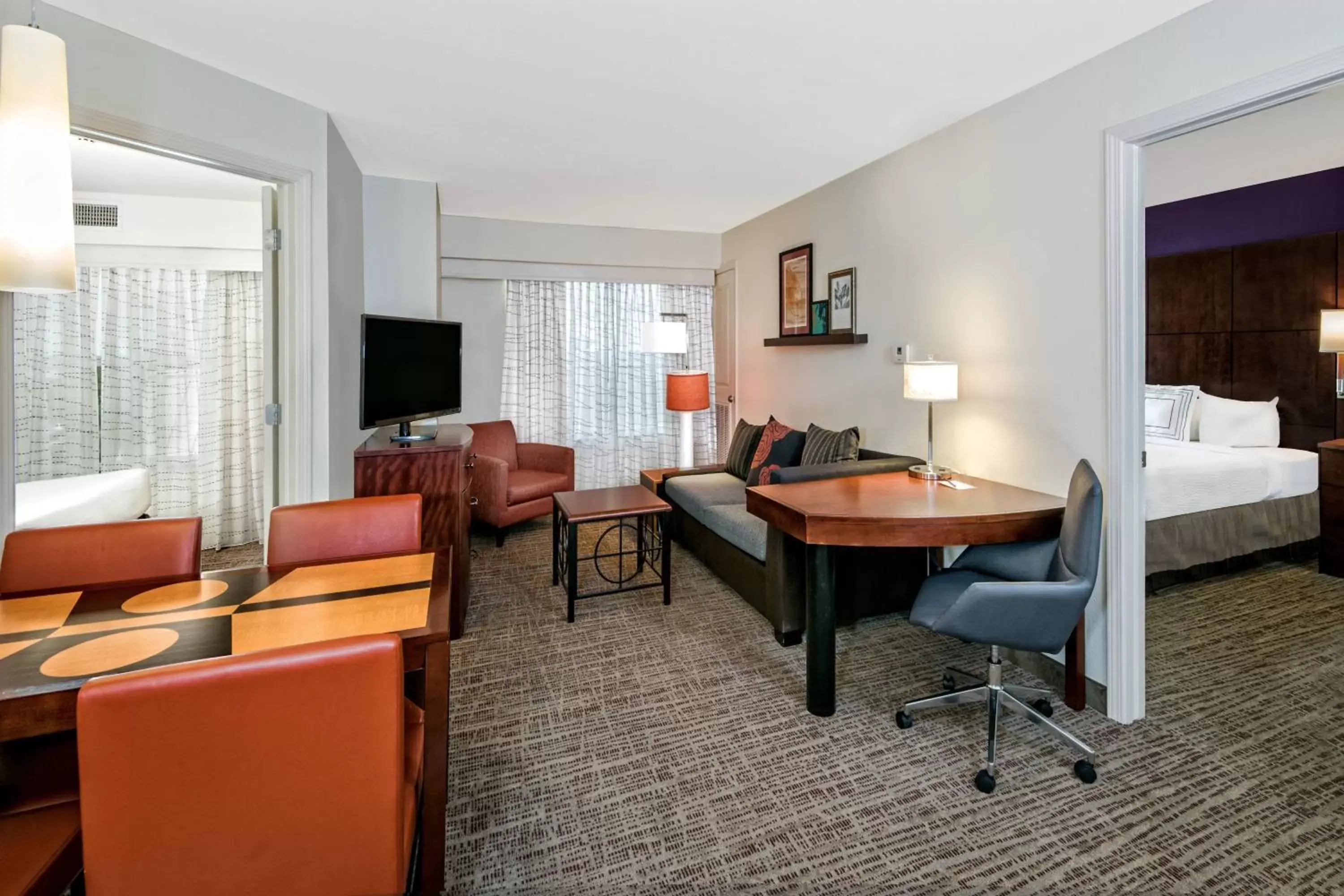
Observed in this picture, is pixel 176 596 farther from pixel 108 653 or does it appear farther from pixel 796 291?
pixel 796 291

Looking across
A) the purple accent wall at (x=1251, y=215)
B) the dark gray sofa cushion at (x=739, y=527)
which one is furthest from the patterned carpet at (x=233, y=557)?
the purple accent wall at (x=1251, y=215)

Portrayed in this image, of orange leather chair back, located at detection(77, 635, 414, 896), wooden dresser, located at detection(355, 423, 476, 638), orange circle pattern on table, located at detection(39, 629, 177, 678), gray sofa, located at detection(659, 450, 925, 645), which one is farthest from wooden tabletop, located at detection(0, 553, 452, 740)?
gray sofa, located at detection(659, 450, 925, 645)

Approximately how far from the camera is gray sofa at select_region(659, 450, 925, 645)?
3041mm

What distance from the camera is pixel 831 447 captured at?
12.1 feet

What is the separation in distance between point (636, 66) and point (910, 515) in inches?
80.8

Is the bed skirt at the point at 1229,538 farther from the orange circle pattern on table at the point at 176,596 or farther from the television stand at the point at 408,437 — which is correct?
the orange circle pattern on table at the point at 176,596

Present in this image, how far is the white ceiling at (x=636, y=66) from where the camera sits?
2.11 m

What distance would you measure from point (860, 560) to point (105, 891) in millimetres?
2886

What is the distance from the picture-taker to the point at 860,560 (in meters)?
3.20

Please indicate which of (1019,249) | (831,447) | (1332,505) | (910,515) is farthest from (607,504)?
(1332,505)

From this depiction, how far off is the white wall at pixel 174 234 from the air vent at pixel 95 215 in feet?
0.07

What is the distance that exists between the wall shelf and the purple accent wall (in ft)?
11.0

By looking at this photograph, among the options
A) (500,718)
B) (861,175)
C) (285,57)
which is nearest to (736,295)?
(861,175)

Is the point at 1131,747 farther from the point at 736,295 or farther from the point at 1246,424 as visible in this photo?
the point at 736,295
